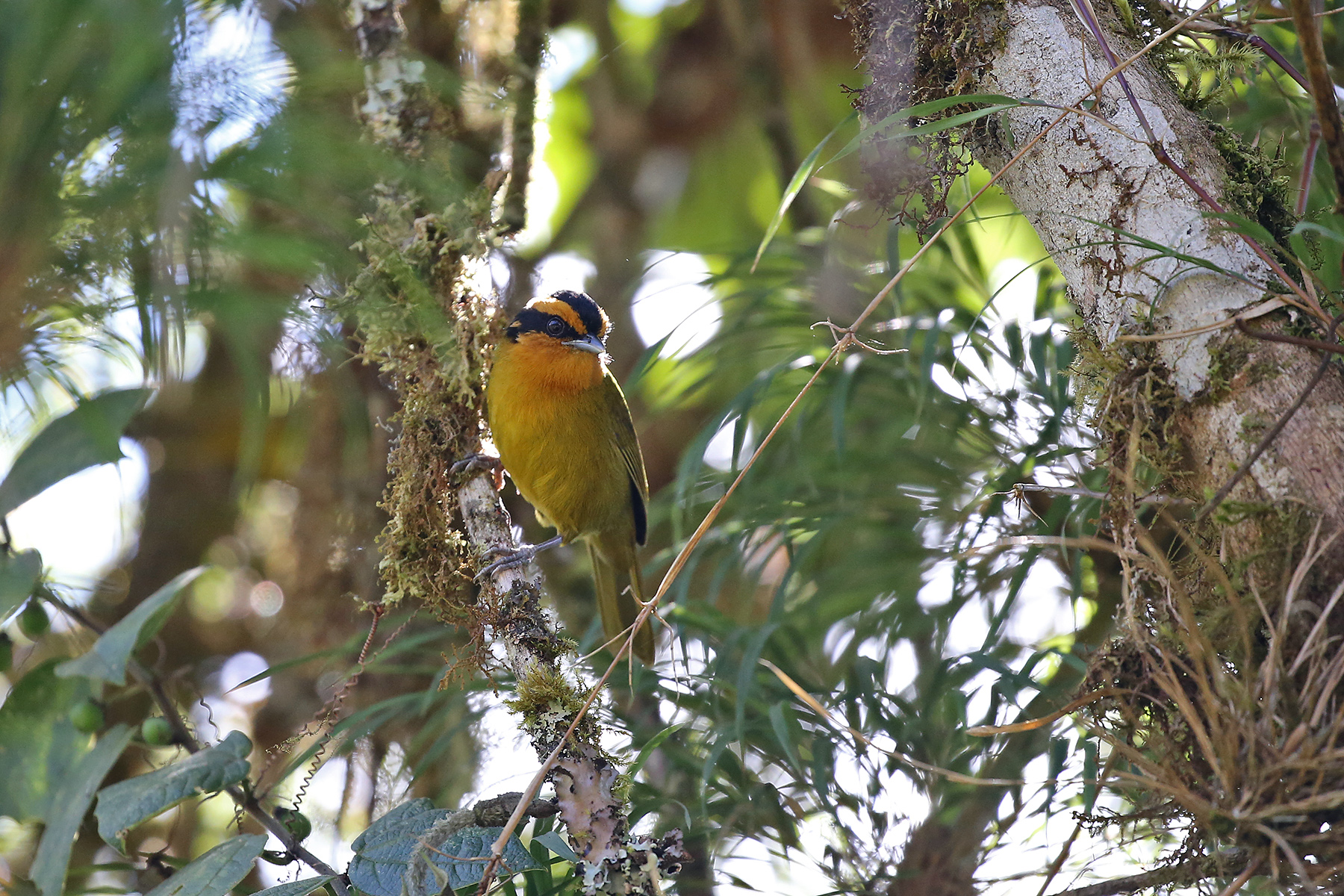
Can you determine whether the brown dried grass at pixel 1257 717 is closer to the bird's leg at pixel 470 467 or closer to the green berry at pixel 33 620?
the bird's leg at pixel 470 467

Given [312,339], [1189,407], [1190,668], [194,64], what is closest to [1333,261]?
[1189,407]

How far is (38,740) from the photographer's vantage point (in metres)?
2.53

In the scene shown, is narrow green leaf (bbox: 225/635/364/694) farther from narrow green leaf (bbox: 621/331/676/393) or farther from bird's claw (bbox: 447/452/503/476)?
narrow green leaf (bbox: 621/331/676/393)

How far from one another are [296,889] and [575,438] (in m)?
2.01

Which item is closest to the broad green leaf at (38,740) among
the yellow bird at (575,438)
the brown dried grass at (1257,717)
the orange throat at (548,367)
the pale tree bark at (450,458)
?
the pale tree bark at (450,458)

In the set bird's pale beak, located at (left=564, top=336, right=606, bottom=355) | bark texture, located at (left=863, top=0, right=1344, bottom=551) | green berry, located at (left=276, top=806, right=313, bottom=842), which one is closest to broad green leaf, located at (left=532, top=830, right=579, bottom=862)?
green berry, located at (left=276, top=806, right=313, bottom=842)

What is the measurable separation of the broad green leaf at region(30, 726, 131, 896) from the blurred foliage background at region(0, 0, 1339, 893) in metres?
0.22

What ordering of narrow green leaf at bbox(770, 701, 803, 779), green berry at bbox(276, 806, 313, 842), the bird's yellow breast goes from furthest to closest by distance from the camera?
the bird's yellow breast < narrow green leaf at bbox(770, 701, 803, 779) < green berry at bbox(276, 806, 313, 842)

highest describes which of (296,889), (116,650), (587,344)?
(587,344)

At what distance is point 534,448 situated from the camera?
11.7ft

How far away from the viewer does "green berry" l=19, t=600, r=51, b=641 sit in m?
2.53

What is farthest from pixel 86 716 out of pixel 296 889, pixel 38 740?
pixel 296 889

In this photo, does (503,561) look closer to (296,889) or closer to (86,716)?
(296,889)

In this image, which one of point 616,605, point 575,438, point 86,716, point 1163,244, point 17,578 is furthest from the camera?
point 616,605
